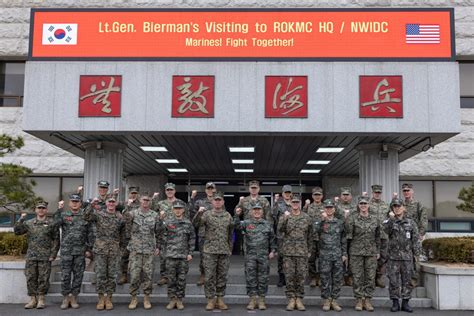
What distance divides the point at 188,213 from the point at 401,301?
429 cm

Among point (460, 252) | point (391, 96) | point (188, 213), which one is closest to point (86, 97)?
point (188, 213)

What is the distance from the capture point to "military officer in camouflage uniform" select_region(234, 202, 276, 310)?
28.7 feet

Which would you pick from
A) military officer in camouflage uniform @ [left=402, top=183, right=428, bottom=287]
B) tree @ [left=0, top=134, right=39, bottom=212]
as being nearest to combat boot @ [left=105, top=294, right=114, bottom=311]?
tree @ [left=0, top=134, right=39, bottom=212]

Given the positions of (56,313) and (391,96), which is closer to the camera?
(56,313)

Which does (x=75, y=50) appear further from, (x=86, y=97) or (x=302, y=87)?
(x=302, y=87)

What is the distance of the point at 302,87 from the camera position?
1026cm

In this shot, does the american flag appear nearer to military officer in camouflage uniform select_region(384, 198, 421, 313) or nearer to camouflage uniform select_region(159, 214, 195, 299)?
military officer in camouflage uniform select_region(384, 198, 421, 313)

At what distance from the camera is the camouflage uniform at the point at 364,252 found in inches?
345

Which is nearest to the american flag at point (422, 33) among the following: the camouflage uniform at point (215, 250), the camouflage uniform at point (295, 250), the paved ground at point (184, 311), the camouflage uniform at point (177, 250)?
the camouflage uniform at point (295, 250)

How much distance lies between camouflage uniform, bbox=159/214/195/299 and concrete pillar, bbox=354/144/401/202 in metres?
4.64

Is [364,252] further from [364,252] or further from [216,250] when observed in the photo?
[216,250]

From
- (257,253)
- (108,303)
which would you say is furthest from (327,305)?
(108,303)

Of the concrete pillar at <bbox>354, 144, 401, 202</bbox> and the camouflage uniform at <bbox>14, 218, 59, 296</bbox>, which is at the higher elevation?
the concrete pillar at <bbox>354, 144, 401, 202</bbox>

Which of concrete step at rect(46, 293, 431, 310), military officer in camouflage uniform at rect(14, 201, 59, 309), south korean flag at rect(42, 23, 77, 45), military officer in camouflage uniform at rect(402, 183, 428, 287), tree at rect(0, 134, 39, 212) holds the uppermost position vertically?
south korean flag at rect(42, 23, 77, 45)
